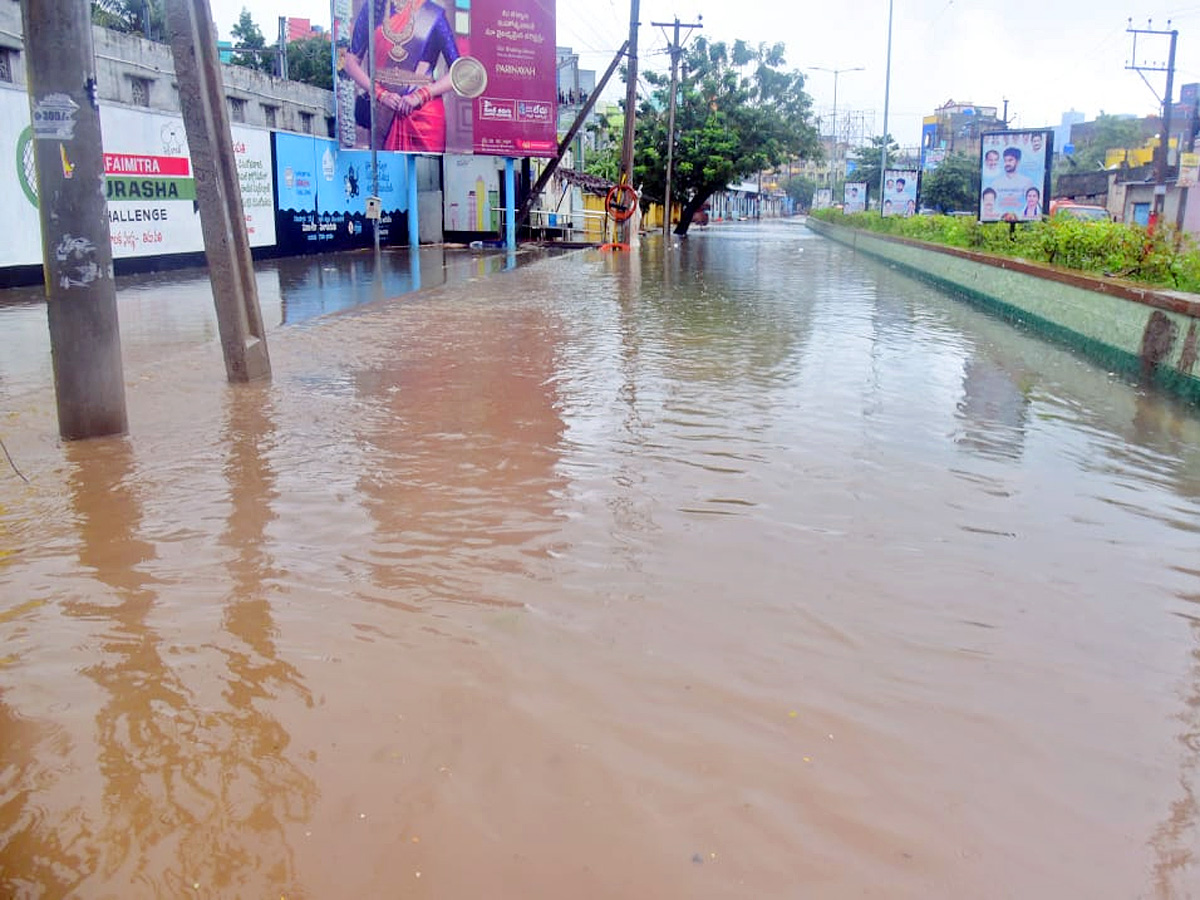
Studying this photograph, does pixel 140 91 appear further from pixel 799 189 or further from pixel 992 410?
pixel 799 189

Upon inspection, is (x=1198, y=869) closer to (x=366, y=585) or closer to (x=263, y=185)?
(x=366, y=585)

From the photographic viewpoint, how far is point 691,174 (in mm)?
41719

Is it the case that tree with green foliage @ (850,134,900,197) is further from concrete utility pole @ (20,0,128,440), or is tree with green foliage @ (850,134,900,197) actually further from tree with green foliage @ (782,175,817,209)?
concrete utility pole @ (20,0,128,440)

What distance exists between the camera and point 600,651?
3369 mm

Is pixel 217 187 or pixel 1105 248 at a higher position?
pixel 217 187

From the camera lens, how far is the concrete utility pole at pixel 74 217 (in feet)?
18.7

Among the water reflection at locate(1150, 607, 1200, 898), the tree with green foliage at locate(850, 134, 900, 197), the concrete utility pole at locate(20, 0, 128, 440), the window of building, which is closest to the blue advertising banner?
the window of building

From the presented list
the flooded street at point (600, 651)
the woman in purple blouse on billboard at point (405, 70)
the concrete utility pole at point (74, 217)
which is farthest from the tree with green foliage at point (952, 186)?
the concrete utility pole at point (74, 217)

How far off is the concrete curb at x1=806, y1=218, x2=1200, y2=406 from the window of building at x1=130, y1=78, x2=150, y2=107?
61.2 ft

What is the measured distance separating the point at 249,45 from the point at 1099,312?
150 ft

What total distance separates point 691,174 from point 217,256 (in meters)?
35.9

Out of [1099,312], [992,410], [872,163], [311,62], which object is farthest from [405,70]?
[872,163]

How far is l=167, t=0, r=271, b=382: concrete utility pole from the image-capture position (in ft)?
24.1

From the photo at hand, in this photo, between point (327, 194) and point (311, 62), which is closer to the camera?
point (327, 194)
